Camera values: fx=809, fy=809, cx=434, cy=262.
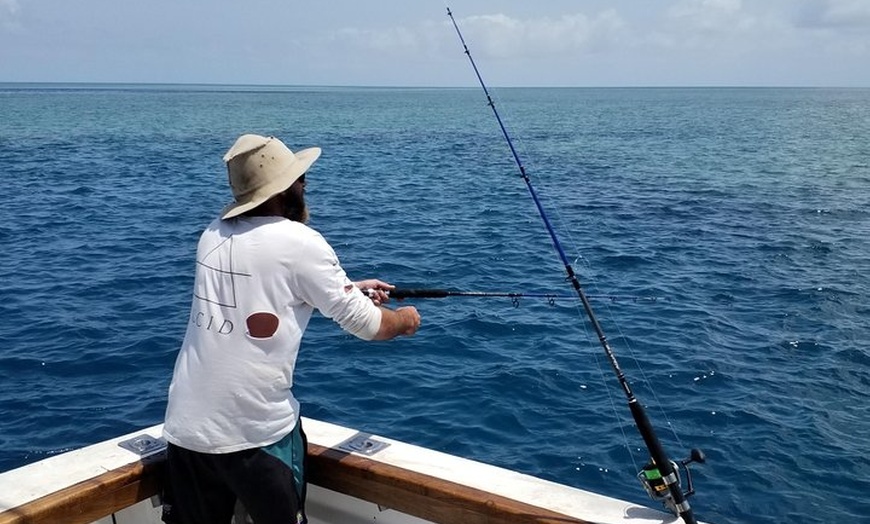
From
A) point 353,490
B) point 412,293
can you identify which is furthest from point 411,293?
point 353,490

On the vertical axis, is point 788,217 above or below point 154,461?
below

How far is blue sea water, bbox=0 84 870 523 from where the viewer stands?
735 centimetres

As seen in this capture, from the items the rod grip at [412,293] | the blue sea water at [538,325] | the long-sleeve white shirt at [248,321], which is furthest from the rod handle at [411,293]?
the blue sea water at [538,325]

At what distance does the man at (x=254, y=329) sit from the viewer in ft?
9.43

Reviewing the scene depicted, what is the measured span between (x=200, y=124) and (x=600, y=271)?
47632mm

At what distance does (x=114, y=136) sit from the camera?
42.1 metres

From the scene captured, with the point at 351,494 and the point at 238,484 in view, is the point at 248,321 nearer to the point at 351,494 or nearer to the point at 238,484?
the point at 238,484

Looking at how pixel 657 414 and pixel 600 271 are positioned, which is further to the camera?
pixel 600 271

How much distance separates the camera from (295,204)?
311cm

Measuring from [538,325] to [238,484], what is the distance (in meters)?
7.84

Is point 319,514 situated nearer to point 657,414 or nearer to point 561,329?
point 657,414

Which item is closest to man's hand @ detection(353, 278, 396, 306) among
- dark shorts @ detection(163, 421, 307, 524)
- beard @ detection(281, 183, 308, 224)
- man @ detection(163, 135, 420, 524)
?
man @ detection(163, 135, 420, 524)

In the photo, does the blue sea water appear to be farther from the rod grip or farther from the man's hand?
the man's hand

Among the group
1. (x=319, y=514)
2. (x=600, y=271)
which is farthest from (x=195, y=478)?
(x=600, y=271)
